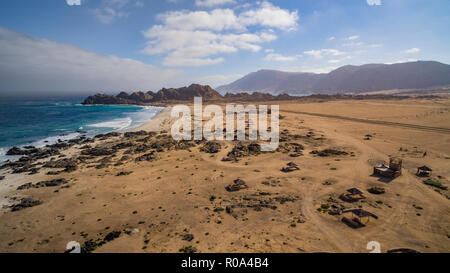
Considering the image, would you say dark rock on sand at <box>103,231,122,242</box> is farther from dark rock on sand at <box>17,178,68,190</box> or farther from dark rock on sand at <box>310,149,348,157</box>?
dark rock on sand at <box>310,149,348,157</box>

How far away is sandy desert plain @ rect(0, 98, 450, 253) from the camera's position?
55.7ft

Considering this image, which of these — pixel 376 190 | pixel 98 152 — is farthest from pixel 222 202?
pixel 98 152

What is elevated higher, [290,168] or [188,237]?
[290,168]

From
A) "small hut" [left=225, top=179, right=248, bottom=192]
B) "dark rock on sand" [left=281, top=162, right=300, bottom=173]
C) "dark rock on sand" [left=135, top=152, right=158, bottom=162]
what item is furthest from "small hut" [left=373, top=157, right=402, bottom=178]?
"dark rock on sand" [left=135, top=152, right=158, bottom=162]

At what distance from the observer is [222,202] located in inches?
905

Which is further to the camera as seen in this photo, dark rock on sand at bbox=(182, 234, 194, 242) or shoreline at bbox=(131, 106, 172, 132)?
shoreline at bbox=(131, 106, 172, 132)

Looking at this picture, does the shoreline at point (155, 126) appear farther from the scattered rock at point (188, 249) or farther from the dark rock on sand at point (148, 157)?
the scattered rock at point (188, 249)

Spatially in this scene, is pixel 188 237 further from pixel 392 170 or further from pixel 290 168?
pixel 392 170

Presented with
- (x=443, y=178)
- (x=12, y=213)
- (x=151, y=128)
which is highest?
(x=151, y=128)

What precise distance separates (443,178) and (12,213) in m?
53.4

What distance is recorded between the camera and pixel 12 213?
22438 millimetres

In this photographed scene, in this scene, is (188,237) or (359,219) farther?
(359,219)
